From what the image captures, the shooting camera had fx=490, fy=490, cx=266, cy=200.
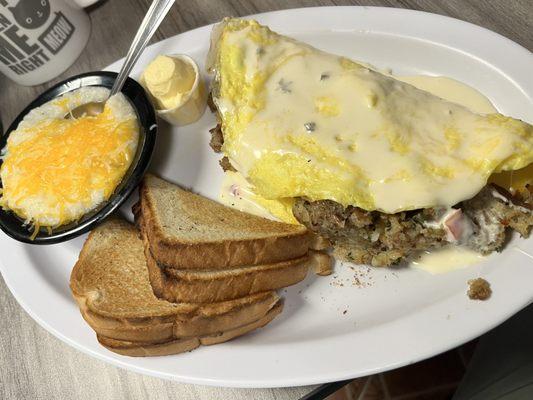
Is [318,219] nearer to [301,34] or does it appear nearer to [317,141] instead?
[317,141]

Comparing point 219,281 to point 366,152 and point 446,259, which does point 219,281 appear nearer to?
point 366,152

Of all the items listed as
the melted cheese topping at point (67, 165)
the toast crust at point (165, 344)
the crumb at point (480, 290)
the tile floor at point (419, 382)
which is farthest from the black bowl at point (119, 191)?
the tile floor at point (419, 382)

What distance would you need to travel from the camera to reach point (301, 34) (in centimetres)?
221

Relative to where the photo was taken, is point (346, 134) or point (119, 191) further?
point (119, 191)

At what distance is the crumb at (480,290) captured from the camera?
1.55 m

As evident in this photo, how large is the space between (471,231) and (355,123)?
0.51m

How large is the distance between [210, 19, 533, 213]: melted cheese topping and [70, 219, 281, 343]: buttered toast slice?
0.44 metres

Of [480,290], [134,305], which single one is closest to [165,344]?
[134,305]

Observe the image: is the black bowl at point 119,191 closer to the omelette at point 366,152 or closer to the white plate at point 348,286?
the white plate at point 348,286

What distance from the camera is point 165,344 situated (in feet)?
5.52

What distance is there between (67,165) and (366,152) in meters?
1.15

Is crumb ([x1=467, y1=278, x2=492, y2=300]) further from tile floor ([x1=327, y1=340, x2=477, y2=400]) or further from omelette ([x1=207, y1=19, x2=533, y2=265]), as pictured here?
tile floor ([x1=327, y1=340, x2=477, y2=400])

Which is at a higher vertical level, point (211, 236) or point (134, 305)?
point (211, 236)

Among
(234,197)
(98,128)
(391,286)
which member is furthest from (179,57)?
(391,286)
